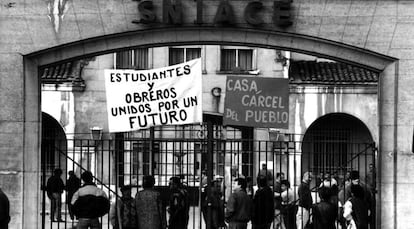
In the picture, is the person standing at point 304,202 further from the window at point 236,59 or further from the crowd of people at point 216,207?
the window at point 236,59

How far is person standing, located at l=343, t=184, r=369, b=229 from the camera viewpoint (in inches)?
751

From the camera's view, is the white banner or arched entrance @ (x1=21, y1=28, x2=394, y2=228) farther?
the white banner

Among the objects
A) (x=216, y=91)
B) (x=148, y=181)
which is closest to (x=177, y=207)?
(x=148, y=181)

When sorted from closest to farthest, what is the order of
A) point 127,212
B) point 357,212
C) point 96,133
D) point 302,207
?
point 127,212, point 357,212, point 302,207, point 96,133

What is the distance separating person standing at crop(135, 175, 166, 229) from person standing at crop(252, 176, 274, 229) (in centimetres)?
252

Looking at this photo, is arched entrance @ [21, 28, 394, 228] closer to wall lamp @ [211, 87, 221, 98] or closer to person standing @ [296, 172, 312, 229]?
person standing @ [296, 172, 312, 229]

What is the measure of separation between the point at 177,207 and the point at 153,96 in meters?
3.13

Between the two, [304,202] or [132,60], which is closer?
[304,202]

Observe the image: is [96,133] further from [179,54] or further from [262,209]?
[262,209]

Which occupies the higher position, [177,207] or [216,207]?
[177,207]

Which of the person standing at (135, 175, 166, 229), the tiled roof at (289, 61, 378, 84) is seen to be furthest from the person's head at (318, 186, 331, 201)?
the tiled roof at (289, 61, 378, 84)

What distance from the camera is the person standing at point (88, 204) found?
60.1ft

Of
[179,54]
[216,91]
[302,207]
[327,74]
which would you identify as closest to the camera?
[302,207]

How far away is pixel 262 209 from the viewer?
20.4 m
